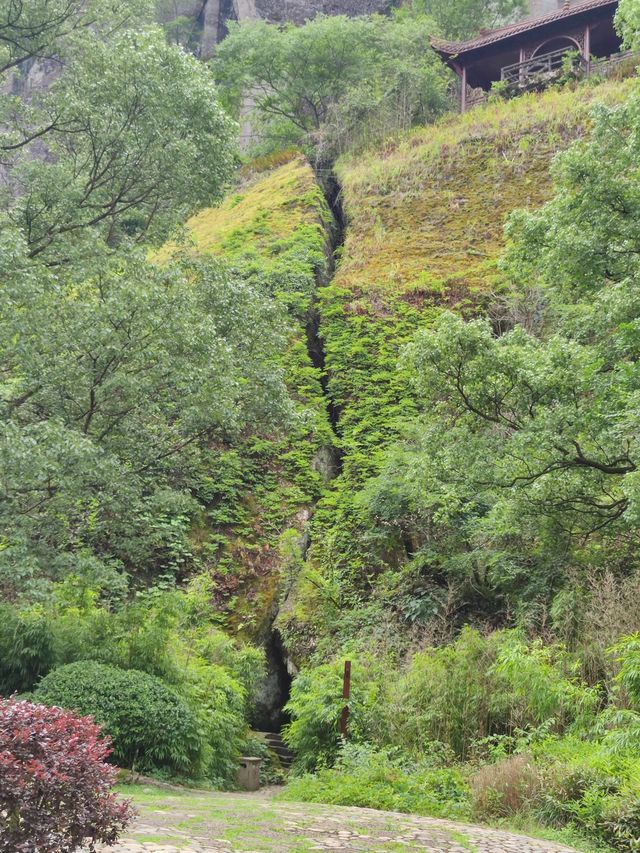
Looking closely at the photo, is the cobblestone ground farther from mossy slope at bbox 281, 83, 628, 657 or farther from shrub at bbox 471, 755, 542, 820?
mossy slope at bbox 281, 83, 628, 657

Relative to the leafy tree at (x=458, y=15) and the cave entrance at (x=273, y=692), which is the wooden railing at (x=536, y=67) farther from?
the cave entrance at (x=273, y=692)

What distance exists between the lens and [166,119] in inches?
449

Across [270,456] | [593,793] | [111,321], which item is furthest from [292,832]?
[270,456]

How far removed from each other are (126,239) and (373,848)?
9.38 metres

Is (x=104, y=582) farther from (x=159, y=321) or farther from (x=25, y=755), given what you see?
(x=25, y=755)

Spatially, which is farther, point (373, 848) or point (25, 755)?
point (373, 848)

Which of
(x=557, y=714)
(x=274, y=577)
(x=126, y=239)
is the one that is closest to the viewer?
(x=557, y=714)

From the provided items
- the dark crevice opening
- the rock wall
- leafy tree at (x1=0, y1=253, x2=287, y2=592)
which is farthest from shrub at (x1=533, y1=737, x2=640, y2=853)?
the rock wall

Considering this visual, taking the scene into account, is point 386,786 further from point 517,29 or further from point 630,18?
point 517,29

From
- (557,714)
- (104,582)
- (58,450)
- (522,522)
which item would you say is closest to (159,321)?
(58,450)

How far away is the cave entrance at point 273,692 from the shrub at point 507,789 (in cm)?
553

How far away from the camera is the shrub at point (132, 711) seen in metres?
8.36

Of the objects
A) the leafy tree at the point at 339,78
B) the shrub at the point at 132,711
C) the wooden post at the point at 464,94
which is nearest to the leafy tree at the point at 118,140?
the shrub at the point at 132,711

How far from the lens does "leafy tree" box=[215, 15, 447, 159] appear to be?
27.9 m
